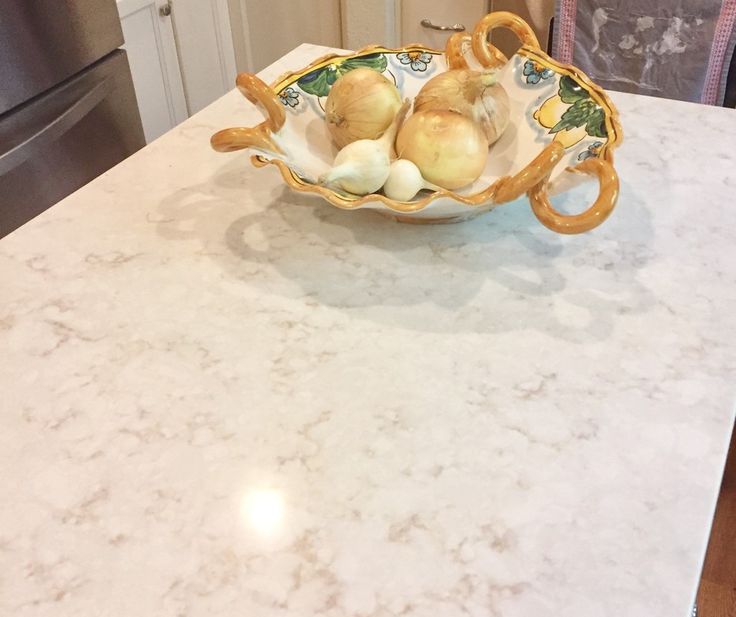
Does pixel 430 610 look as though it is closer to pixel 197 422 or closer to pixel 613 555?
pixel 613 555

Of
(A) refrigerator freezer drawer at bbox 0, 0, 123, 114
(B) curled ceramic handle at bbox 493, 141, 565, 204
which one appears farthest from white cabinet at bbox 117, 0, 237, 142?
(B) curled ceramic handle at bbox 493, 141, 565, 204

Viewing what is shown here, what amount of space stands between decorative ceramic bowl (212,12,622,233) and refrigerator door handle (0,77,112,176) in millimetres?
569

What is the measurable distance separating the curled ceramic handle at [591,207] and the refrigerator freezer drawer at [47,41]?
90cm

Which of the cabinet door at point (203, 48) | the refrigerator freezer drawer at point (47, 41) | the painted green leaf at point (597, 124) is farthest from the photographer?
the cabinet door at point (203, 48)

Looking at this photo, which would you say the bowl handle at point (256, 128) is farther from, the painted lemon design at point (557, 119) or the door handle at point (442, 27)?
the door handle at point (442, 27)

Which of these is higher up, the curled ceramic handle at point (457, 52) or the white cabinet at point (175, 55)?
the curled ceramic handle at point (457, 52)

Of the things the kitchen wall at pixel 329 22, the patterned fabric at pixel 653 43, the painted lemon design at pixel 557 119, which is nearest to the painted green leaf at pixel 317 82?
the painted lemon design at pixel 557 119

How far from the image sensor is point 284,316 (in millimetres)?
659

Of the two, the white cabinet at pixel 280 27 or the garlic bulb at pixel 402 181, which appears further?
the white cabinet at pixel 280 27

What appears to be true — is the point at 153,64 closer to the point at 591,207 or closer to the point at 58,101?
the point at 58,101

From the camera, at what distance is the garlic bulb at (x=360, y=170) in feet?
2.21

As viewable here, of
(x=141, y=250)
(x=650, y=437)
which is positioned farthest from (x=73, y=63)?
(x=650, y=437)

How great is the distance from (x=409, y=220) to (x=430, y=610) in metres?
0.42

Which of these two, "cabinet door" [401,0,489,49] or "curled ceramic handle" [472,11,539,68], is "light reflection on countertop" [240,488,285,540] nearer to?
"curled ceramic handle" [472,11,539,68]
